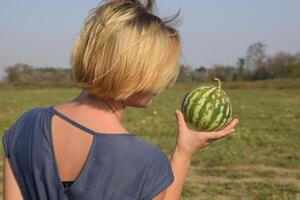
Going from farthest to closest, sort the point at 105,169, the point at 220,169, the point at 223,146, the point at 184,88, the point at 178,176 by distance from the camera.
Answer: the point at 184,88
the point at 223,146
the point at 220,169
the point at 178,176
the point at 105,169

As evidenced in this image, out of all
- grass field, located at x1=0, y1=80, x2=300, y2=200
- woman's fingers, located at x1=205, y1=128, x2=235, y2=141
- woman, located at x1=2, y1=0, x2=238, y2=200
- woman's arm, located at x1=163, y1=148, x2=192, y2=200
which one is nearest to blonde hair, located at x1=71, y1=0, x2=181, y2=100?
woman, located at x1=2, y1=0, x2=238, y2=200

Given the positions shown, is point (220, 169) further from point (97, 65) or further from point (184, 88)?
point (184, 88)

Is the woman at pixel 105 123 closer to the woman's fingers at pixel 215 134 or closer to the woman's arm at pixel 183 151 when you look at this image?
the woman's arm at pixel 183 151

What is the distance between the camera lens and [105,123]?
1810mm

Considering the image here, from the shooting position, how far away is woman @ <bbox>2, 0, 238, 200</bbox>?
176 centimetres

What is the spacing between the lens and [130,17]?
72.4 inches

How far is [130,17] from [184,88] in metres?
51.4

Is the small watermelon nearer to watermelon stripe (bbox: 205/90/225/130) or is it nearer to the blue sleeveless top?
watermelon stripe (bbox: 205/90/225/130)

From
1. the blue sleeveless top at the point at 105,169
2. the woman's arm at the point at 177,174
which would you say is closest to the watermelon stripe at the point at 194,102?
the woman's arm at the point at 177,174

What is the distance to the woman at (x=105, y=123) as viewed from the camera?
176 cm

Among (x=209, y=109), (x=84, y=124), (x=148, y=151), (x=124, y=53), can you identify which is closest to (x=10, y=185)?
(x=84, y=124)

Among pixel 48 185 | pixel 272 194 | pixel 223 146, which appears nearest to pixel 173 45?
pixel 48 185

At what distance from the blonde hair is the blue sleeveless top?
0.15 metres

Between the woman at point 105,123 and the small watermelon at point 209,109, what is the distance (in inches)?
52.9
